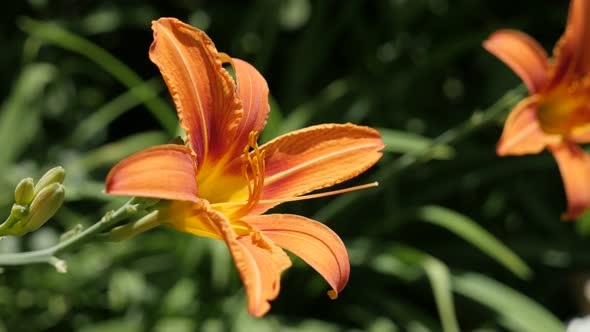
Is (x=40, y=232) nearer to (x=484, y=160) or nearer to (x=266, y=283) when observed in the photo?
(x=484, y=160)

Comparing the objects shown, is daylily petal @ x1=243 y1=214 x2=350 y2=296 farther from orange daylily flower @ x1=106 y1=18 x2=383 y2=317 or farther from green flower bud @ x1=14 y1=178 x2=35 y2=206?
green flower bud @ x1=14 y1=178 x2=35 y2=206

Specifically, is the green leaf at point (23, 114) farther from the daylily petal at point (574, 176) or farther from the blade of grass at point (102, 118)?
the daylily petal at point (574, 176)

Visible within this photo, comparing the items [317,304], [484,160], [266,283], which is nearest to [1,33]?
[317,304]

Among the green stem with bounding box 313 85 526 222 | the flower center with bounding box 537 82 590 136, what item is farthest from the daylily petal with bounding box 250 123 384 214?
the flower center with bounding box 537 82 590 136

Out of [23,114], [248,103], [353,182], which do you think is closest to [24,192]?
[248,103]

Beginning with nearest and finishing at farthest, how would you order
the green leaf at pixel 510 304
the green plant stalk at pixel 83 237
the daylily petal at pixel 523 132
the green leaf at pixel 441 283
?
the green plant stalk at pixel 83 237 → the daylily petal at pixel 523 132 → the green leaf at pixel 441 283 → the green leaf at pixel 510 304

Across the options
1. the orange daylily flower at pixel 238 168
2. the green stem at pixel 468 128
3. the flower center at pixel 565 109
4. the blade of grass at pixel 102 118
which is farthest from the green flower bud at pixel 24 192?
the blade of grass at pixel 102 118
